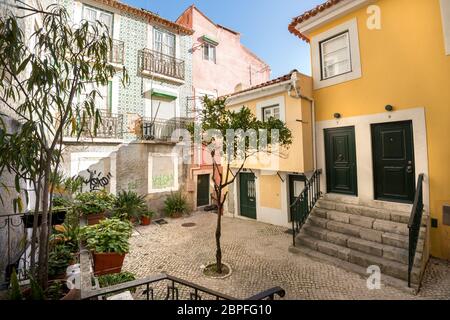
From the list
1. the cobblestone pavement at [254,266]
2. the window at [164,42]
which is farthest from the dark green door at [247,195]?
the window at [164,42]

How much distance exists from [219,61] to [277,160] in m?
9.15

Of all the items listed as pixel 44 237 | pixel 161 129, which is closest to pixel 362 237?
pixel 44 237

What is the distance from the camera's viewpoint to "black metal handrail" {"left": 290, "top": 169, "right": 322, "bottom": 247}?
6.98 m

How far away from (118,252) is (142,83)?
8580mm

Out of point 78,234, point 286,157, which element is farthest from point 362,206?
point 78,234

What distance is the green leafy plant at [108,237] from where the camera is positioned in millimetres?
4988

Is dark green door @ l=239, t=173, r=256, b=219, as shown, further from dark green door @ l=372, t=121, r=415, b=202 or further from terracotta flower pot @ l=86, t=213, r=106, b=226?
terracotta flower pot @ l=86, t=213, r=106, b=226

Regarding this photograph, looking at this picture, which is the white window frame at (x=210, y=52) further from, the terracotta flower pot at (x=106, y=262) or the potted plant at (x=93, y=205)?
the terracotta flower pot at (x=106, y=262)

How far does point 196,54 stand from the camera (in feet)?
43.5

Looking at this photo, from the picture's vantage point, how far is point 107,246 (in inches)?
198

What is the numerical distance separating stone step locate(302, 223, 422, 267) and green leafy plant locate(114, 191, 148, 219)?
6.76 m

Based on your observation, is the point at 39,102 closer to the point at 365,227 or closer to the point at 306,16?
the point at 365,227

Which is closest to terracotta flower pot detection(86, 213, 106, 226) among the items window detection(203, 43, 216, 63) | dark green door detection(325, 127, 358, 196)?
dark green door detection(325, 127, 358, 196)
